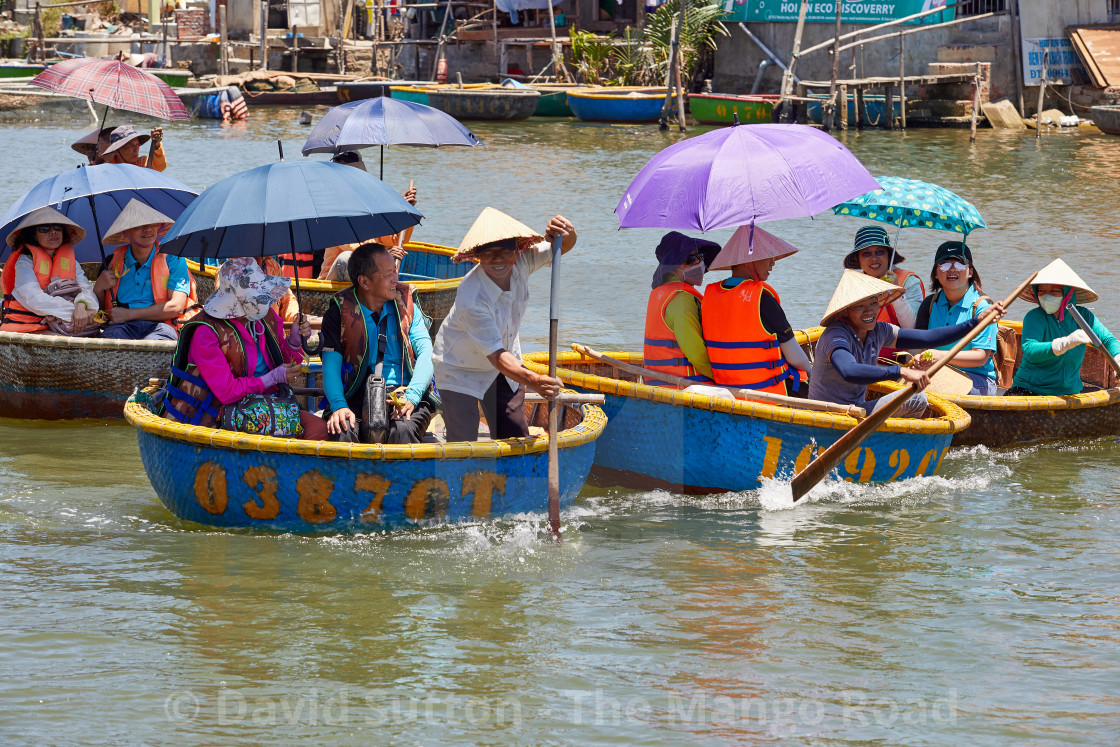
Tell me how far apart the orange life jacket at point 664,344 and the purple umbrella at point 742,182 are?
54 centimetres

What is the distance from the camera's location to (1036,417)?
26.4ft

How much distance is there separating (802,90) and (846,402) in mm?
27226

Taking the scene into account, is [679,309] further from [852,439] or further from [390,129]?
[390,129]

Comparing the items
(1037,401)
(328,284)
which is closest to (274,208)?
(328,284)

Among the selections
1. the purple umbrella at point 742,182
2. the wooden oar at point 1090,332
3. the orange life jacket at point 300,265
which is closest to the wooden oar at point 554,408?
the purple umbrella at point 742,182

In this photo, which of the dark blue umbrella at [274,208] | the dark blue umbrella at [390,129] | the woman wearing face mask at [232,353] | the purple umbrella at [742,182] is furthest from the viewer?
the dark blue umbrella at [390,129]

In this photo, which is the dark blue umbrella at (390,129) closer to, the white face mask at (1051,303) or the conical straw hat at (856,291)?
the conical straw hat at (856,291)

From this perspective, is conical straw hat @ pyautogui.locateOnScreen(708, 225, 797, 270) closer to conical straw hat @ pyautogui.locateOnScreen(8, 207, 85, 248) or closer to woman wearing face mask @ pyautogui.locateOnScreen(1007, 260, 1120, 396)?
woman wearing face mask @ pyautogui.locateOnScreen(1007, 260, 1120, 396)

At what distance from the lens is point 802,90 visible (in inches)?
1296

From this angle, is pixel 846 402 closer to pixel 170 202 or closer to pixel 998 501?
pixel 998 501

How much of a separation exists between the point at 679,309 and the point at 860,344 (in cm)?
99

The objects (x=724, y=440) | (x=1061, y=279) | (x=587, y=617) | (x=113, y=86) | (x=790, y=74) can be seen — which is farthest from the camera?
(x=790, y=74)

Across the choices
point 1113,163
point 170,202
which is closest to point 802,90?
point 1113,163

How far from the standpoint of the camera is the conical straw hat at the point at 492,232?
5.79 m
